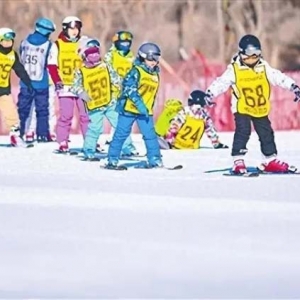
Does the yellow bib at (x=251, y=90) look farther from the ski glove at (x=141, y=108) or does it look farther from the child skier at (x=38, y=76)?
the child skier at (x=38, y=76)

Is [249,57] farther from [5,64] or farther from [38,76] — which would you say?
[38,76]

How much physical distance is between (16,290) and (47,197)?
9.17ft

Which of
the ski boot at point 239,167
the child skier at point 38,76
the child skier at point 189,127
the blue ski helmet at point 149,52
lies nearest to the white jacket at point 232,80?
the ski boot at point 239,167

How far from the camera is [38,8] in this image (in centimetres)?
2572

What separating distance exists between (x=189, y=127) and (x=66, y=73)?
1459mm

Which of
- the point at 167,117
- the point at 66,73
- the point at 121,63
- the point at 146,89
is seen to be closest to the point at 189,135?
the point at 167,117

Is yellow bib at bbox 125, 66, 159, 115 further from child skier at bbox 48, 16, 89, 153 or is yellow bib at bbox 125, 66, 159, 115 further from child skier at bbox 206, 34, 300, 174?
child skier at bbox 48, 16, 89, 153

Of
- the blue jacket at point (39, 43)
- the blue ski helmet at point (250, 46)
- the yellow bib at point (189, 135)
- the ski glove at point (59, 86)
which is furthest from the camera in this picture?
the blue jacket at point (39, 43)

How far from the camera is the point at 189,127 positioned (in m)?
11.2

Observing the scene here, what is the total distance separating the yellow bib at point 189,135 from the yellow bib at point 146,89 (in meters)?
2.17

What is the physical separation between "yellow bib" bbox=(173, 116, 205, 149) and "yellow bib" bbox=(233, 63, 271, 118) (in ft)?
8.39

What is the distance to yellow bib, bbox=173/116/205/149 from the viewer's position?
11125 mm

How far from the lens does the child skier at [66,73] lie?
35.7ft

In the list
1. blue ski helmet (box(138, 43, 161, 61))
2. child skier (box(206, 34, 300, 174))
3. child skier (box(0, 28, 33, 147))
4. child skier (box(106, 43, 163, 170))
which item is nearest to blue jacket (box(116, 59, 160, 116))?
child skier (box(106, 43, 163, 170))
